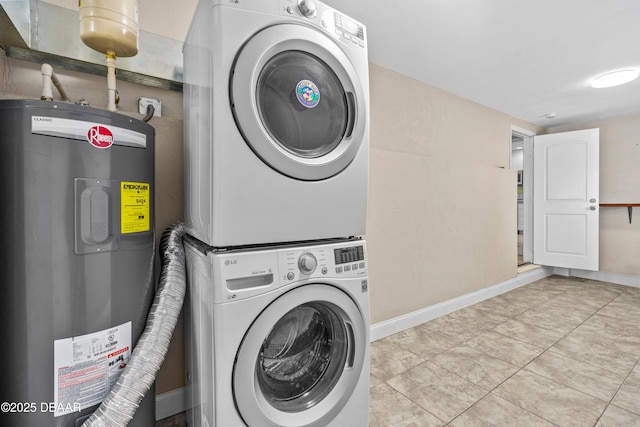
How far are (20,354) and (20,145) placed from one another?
0.60m

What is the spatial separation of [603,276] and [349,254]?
5.13 metres

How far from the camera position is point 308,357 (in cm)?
125

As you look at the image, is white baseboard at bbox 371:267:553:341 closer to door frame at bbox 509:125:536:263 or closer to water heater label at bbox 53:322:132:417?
door frame at bbox 509:125:536:263

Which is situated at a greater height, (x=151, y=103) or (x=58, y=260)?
(x=151, y=103)

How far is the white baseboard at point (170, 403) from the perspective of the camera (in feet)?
5.00

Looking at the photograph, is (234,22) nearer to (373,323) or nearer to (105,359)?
(105,359)

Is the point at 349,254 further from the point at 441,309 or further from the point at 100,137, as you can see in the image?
the point at 441,309

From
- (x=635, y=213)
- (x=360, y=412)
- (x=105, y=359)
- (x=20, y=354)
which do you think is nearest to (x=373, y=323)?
(x=360, y=412)

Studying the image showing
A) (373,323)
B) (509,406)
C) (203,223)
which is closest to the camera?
(203,223)

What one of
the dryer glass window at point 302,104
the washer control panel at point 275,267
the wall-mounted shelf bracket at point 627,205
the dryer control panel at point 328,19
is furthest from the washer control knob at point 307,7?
the wall-mounted shelf bracket at point 627,205

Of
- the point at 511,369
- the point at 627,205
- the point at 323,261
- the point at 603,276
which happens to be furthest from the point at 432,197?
the point at 603,276

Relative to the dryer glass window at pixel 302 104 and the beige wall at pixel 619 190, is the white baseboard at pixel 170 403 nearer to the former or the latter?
the dryer glass window at pixel 302 104

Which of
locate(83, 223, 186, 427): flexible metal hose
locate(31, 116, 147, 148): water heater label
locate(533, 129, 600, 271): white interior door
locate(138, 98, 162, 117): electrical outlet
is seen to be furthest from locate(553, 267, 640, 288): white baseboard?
locate(31, 116, 147, 148): water heater label

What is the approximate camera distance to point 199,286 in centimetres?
109
